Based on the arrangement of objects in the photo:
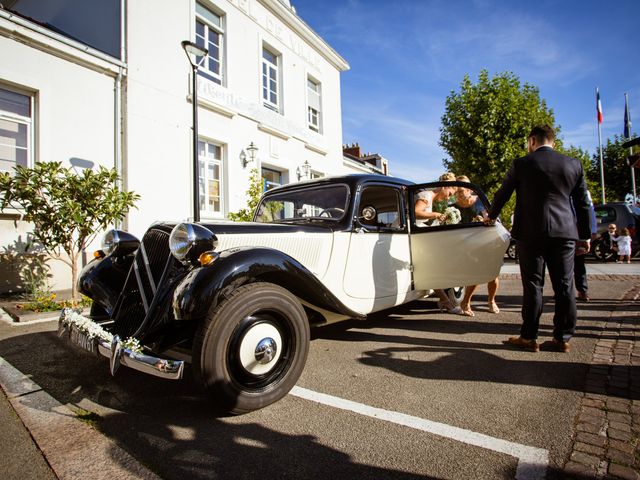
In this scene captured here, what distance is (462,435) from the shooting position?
1.76 metres

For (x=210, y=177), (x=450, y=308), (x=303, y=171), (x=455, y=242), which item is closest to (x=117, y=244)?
(x=455, y=242)

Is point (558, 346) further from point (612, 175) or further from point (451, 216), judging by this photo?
Answer: point (612, 175)

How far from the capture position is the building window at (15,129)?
6043mm

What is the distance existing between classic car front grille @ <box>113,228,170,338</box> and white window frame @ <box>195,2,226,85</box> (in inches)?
317

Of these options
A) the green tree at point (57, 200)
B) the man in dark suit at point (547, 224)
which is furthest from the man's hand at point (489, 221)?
the green tree at point (57, 200)

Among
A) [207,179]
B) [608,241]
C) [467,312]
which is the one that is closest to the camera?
[467,312]

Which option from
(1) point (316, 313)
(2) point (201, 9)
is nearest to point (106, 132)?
(2) point (201, 9)

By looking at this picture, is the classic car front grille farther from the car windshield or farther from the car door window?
the car door window

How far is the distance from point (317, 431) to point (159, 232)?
5.62 feet

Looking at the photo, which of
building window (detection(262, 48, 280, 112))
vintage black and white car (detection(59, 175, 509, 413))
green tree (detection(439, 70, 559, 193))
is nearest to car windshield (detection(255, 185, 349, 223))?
vintage black and white car (detection(59, 175, 509, 413))

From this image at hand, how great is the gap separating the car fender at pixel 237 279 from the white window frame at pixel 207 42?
28.1 feet

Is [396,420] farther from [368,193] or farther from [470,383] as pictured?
[368,193]

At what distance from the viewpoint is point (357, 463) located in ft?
5.13

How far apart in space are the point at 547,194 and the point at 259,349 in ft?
8.18
